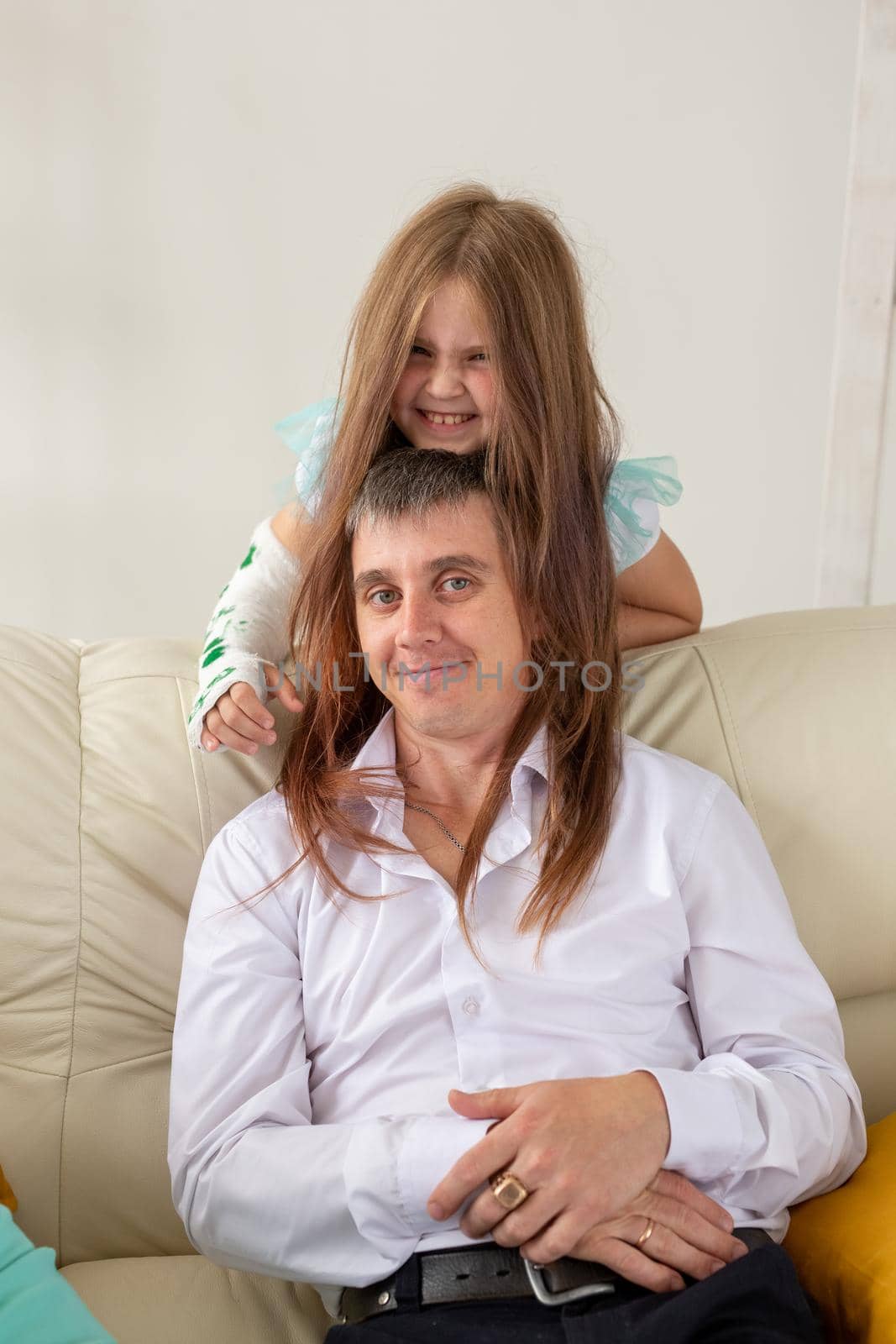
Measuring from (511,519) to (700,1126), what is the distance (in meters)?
0.62

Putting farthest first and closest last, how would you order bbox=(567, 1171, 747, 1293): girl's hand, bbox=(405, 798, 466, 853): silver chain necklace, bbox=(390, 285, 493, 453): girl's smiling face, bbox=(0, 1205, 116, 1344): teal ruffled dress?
1. bbox=(390, 285, 493, 453): girl's smiling face
2. bbox=(405, 798, 466, 853): silver chain necklace
3. bbox=(567, 1171, 747, 1293): girl's hand
4. bbox=(0, 1205, 116, 1344): teal ruffled dress

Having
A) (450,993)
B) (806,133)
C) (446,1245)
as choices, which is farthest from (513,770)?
(806,133)

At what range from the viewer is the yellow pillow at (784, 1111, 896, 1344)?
119cm

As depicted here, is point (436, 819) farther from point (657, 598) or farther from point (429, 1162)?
point (657, 598)

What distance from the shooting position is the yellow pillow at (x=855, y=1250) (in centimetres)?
119

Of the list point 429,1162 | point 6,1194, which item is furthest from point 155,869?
point 429,1162

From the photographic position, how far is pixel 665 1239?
1174 millimetres

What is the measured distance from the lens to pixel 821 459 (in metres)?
2.95

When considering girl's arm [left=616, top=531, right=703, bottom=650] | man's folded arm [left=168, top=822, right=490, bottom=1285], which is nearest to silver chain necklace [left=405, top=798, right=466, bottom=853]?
man's folded arm [left=168, top=822, right=490, bottom=1285]

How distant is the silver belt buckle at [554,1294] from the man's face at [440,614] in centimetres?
52

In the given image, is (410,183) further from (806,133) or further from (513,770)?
(513,770)

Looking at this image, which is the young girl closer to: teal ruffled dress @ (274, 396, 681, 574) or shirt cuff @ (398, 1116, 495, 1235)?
teal ruffled dress @ (274, 396, 681, 574)

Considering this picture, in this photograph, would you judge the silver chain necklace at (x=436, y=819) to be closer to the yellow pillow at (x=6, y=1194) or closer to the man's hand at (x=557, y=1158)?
the man's hand at (x=557, y=1158)

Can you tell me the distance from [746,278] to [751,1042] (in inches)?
76.9
